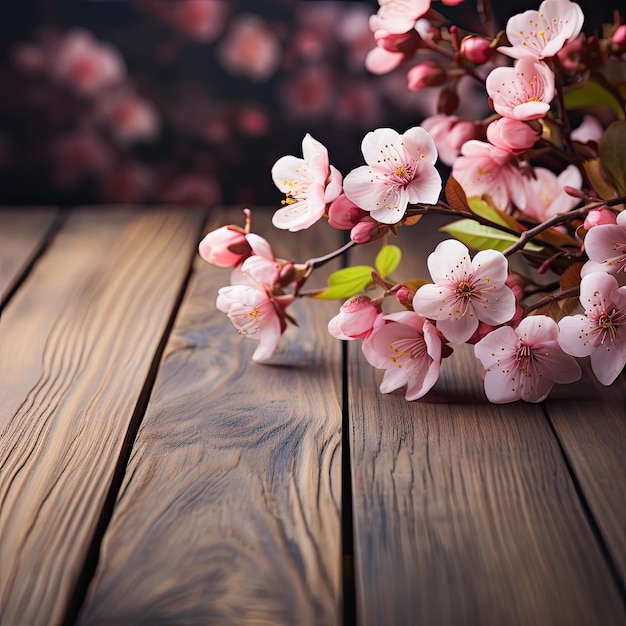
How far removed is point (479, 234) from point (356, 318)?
0.26m

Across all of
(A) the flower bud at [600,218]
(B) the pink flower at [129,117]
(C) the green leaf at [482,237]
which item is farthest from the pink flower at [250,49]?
(A) the flower bud at [600,218]

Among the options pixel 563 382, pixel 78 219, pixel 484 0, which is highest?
pixel 78 219

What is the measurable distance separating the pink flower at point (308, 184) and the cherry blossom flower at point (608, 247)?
11.0 inches

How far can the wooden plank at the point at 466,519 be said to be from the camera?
74 cm

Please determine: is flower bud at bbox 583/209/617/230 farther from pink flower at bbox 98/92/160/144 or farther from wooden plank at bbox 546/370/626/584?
pink flower at bbox 98/92/160/144

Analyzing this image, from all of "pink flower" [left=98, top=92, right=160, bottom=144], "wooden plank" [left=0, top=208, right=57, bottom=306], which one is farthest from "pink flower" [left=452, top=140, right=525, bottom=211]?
"pink flower" [left=98, top=92, right=160, bottom=144]

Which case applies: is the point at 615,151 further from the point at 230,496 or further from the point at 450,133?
the point at 230,496

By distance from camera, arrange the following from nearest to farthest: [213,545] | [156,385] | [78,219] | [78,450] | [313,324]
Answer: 1. [213,545]
2. [78,450]
3. [156,385]
4. [313,324]
5. [78,219]

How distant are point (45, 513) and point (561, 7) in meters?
0.80

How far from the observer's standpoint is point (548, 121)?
3.84 ft

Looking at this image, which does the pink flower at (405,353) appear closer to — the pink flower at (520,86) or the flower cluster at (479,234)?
the flower cluster at (479,234)

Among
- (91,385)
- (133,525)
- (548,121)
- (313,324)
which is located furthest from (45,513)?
(548,121)

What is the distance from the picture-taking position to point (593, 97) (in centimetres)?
124

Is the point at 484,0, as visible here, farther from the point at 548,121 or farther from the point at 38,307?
the point at 38,307
